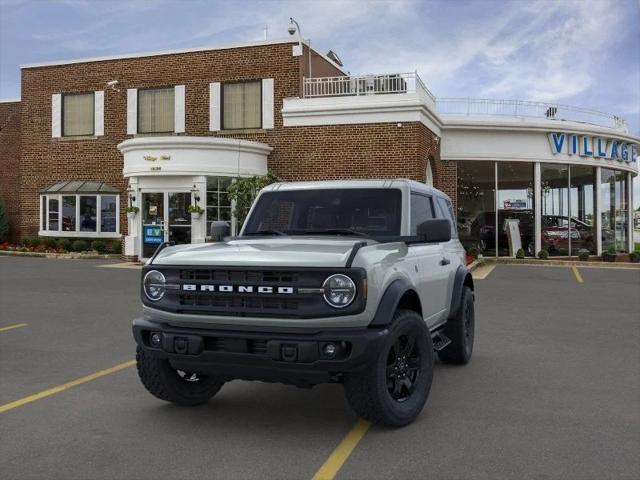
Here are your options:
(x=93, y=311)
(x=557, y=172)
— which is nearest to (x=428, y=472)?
(x=93, y=311)

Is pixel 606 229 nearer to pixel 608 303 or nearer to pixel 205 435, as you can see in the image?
pixel 608 303

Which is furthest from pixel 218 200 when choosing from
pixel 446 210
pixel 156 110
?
pixel 446 210

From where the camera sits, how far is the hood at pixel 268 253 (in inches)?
168

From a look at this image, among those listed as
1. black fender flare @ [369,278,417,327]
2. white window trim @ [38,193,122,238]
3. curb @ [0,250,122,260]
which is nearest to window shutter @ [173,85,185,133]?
white window trim @ [38,193,122,238]

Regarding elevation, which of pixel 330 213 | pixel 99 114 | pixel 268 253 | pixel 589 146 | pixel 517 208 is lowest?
pixel 268 253

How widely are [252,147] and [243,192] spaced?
8.05ft

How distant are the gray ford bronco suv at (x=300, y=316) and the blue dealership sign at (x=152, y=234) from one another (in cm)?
1606

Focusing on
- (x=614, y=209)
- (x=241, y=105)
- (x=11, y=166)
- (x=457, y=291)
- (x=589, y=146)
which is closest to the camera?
(x=457, y=291)

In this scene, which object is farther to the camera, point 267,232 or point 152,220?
point 152,220

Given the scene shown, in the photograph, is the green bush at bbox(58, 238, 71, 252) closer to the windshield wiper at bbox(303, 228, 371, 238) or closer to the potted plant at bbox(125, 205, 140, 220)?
the potted plant at bbox(125, 205, 140, 220)

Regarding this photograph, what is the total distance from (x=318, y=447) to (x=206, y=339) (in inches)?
41.5

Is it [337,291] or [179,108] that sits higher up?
[179,108]

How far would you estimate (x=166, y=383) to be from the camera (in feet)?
16.1

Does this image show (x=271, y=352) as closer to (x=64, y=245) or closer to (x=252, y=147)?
(x=252, y=147)
